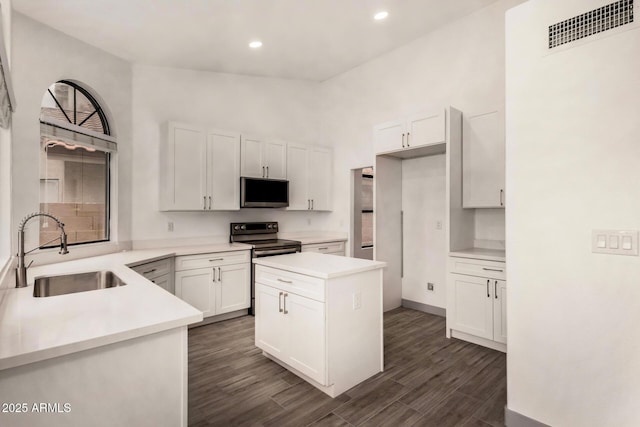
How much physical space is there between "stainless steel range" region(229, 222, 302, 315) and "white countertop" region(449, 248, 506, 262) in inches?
82.1

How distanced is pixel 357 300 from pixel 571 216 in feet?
4.74

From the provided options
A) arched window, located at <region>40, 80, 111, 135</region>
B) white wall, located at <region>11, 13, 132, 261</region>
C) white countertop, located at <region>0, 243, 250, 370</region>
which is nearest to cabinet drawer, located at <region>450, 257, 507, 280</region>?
white countertop, located at <region>0, 243, 250, 370</region>

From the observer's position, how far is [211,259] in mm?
3891

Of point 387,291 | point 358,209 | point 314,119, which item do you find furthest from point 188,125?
point 387,291

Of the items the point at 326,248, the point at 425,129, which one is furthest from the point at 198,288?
the point at 425,129

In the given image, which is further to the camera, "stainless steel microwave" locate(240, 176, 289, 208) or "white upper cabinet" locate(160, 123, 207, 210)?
"stainless steel microwave" locate(240, 176, 289, 208)

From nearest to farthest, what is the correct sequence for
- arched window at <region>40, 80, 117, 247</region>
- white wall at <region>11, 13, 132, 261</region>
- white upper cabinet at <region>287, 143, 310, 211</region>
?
white wall at <region>11, 13, 132, 261</region> → arched window at <region>40, 80, 117, 247</region> → white upper cabinet at <region>287, 143, 310, 211</region>

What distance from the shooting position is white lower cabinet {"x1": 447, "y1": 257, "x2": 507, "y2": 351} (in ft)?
10.3

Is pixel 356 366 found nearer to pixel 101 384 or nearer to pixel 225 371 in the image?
pixel 225 371

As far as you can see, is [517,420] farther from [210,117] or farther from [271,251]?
[210,117]

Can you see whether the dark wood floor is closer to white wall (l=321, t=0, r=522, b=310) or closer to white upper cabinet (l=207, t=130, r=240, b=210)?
white wall (l=321, t=0, r=522, b=310)

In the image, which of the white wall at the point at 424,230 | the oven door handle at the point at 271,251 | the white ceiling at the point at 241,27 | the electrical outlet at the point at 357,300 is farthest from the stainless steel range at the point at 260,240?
the white ceiling at the point at 241,27

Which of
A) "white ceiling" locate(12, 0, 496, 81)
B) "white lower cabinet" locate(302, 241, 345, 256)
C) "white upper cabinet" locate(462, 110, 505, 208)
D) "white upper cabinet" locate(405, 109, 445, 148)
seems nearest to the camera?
"white ceiling" locate(12, 0, 496, 81)

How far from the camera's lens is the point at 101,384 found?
3.92ft
